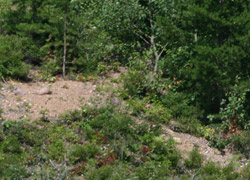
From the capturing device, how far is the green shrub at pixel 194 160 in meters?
9.17

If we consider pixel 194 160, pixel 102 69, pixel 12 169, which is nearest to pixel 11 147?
pixel 12 169

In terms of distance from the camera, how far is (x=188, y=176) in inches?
350

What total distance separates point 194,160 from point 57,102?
327 cm

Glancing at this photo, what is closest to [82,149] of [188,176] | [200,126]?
[188,176]

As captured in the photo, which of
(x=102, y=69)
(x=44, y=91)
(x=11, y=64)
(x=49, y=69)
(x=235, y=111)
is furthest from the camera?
(x=102, y=69)

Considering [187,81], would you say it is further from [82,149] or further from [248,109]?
[82,149]

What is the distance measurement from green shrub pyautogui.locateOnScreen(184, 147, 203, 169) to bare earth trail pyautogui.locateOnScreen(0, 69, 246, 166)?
0.26m

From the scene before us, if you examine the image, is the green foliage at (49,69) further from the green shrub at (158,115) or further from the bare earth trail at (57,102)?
the green shrub at (158,115)

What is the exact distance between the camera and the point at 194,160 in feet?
30.3

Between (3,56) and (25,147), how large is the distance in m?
3.22

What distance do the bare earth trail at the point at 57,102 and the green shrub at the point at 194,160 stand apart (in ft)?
0.84

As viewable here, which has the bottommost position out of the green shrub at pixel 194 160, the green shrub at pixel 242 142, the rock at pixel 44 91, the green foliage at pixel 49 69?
the green shrub at pixel 194 160

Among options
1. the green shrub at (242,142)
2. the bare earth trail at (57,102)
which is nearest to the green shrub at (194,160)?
the bare earth trail at (57,102)

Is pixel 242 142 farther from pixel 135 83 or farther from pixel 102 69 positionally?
pixel 102 69
